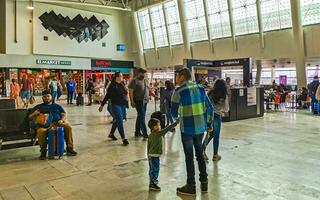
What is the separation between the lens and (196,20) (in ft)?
72.3

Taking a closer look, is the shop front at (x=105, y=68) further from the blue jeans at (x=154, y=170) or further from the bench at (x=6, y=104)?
the blue jeans at (x=154, y=170)

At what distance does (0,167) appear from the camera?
15.8 feet

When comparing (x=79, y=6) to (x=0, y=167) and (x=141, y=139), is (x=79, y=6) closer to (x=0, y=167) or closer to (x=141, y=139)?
(x=141, y=139)

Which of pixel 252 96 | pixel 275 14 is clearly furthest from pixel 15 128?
pixel 275 14

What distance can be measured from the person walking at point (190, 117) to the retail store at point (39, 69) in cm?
1749

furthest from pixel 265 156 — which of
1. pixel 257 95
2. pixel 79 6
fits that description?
pixel 79 6

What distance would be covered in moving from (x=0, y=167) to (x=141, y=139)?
10.3 ft

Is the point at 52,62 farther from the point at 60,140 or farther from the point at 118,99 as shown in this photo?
the point at 60,140

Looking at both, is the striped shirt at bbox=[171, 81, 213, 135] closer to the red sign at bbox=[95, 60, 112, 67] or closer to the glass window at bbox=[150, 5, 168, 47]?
the glass window at bbox=[150, 5, 168, 47]

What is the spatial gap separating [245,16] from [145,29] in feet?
32.9

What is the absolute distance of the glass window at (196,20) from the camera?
21.7 metres

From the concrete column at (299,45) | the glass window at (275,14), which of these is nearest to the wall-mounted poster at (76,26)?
the glass window at (275,14)

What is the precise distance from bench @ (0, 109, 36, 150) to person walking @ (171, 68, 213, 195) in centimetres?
310

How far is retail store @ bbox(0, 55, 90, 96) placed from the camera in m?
21.1
